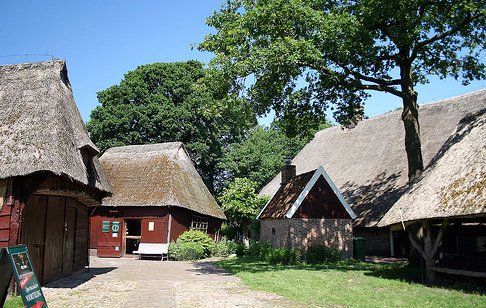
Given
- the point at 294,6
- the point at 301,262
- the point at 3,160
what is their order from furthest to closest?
the point at 301,262
the point at 294,6
the point at 3,160

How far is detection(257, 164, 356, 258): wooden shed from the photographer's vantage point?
21828mm

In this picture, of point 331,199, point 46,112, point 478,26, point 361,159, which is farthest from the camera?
point 361,159

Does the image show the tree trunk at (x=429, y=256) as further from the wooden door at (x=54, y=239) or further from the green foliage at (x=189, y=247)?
the green foliage at (x=189, y=247)

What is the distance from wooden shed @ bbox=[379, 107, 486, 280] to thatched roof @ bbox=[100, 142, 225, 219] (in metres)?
15.3

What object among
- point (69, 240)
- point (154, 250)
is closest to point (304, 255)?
point (154, 250)

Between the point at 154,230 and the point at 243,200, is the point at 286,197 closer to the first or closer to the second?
the point at 154,230

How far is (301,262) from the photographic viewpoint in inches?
824

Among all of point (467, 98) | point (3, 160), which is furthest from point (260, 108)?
point (467, 98)

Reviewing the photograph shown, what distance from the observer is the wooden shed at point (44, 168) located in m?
11.8

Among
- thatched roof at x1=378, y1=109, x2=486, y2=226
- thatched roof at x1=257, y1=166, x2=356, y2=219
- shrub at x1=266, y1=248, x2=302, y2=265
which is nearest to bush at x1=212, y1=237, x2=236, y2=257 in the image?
thatched roof at x1=257, y1=166, x2=356, y2=219

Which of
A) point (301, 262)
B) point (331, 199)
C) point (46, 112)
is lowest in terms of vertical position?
point (301, 262)

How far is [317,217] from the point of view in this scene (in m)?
22.2

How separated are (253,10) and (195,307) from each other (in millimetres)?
11330

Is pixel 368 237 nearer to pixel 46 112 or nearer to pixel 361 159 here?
pixel 361 159
